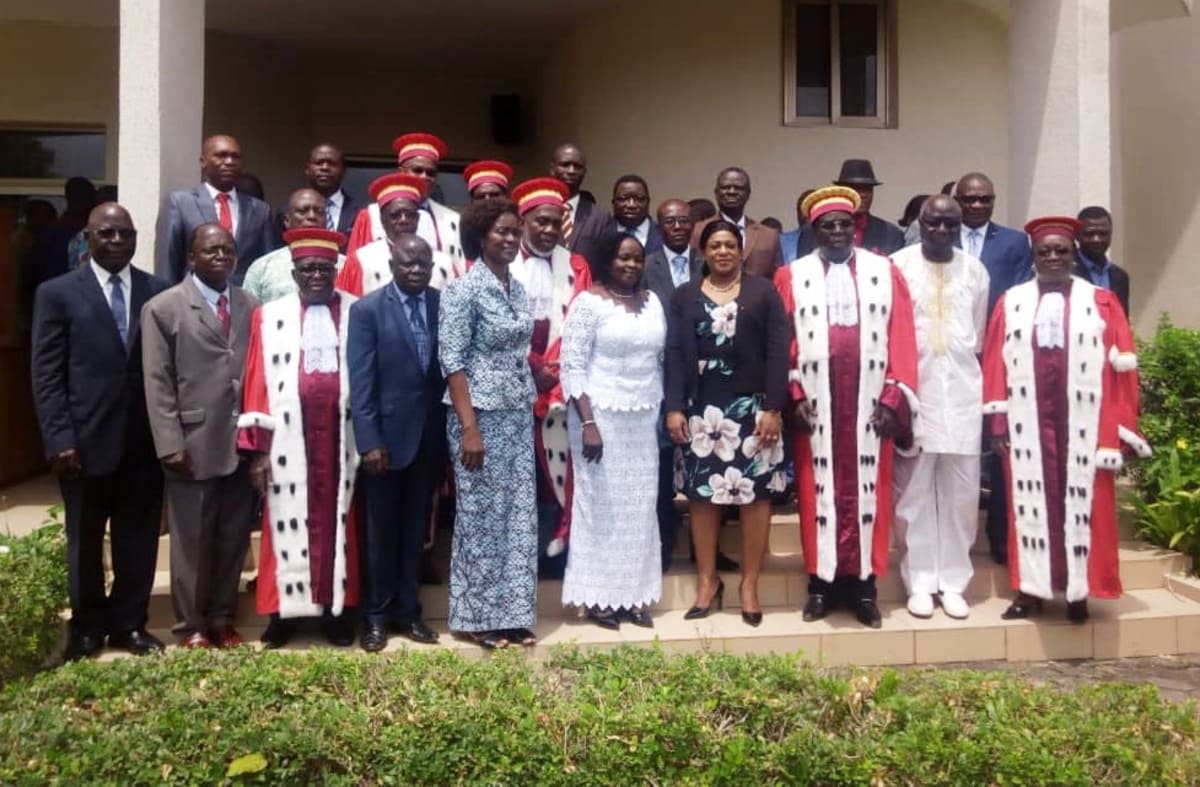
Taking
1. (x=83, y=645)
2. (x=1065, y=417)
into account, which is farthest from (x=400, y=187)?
(x=1065, y=417)

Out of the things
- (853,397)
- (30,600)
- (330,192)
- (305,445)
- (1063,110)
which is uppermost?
(1063,110)

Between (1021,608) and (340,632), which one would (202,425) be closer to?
(340,632)

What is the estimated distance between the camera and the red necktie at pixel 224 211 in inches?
212

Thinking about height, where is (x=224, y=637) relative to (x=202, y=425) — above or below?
below

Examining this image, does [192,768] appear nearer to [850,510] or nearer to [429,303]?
[429,303]

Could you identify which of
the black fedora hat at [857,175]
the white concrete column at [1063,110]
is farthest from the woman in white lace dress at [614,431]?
the white concrete column at [1063,110]

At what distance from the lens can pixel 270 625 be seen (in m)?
4.77

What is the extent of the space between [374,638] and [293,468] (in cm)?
82

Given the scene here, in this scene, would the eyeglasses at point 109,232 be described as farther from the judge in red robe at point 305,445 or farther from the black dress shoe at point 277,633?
the black dress shoe at point 277,633

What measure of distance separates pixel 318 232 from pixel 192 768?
2.30 meters

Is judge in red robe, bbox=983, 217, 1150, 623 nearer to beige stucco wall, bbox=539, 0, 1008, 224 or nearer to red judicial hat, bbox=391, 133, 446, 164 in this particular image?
red judicial hat, bbox=391, 133, 446, 164

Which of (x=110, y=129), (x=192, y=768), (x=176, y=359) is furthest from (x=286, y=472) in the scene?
A: (x=110, y=129)

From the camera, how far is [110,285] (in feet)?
14.9

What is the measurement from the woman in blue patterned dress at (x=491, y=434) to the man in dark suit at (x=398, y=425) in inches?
5.3
